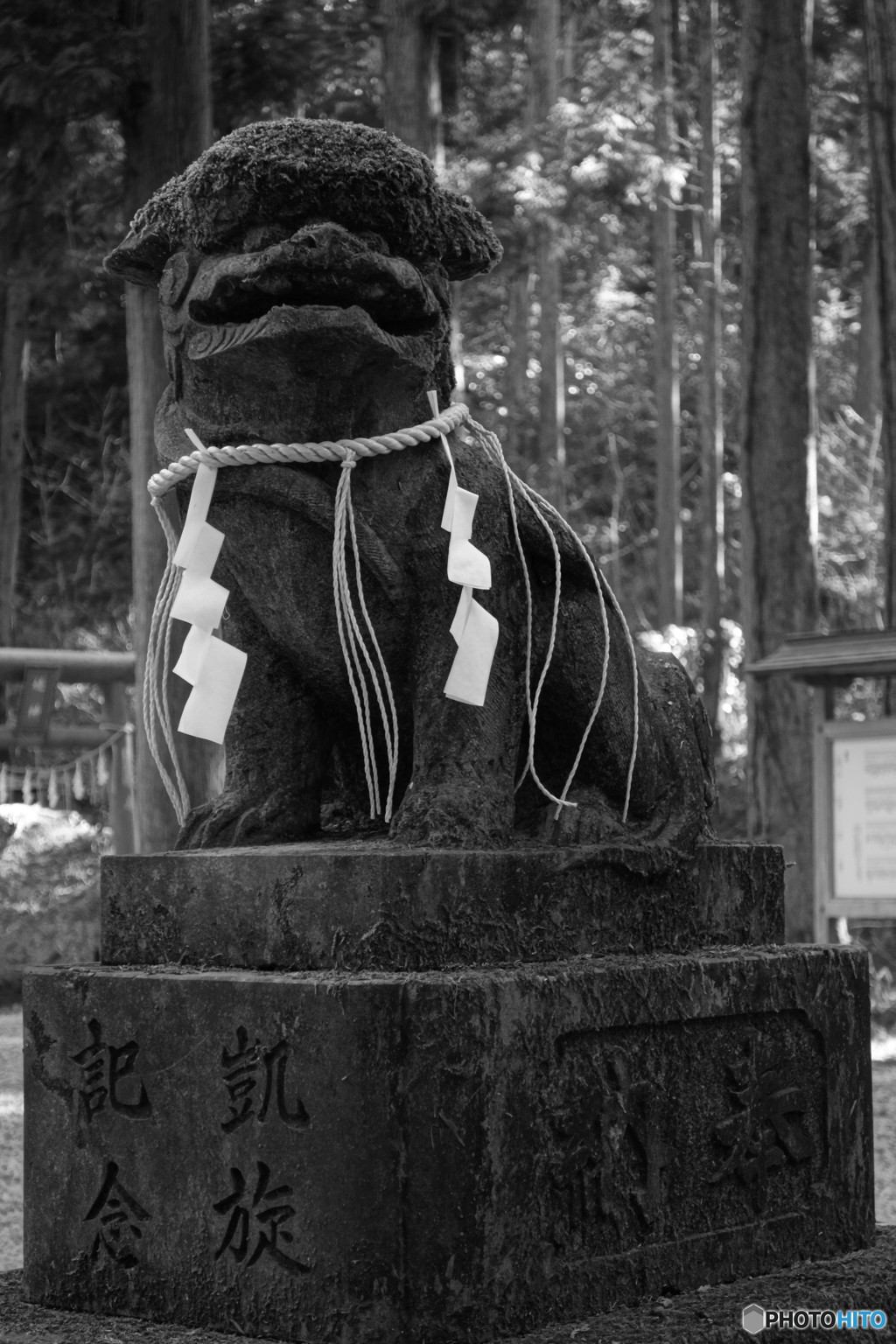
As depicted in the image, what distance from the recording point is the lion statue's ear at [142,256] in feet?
9.31

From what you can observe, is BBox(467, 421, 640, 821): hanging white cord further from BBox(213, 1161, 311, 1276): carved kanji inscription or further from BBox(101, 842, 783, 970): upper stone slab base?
BBox(213, 1161, 311, 1276): carved kanji inscription

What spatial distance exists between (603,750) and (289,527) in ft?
2.30

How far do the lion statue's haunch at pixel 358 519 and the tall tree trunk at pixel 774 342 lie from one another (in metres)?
6.22

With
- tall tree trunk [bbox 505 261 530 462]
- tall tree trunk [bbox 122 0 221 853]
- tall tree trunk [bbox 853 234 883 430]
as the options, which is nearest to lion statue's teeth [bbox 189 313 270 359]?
tall tree trunk [bbox 122 0 221 853]

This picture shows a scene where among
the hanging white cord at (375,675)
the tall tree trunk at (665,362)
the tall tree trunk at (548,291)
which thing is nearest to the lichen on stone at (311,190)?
the hanging white cord at (375,675)

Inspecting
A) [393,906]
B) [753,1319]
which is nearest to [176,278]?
[393,906]

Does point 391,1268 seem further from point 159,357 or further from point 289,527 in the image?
point 159,357

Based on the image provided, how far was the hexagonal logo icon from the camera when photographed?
8.00 feet

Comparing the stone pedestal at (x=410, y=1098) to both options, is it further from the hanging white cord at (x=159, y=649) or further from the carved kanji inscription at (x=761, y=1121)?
the hanging white cord at (x=159, y=649)

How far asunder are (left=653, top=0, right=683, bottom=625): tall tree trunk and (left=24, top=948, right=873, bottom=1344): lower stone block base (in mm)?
13829

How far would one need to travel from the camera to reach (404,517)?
275 centimetres

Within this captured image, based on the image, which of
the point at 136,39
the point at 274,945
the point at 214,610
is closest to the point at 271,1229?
the point at 274,945

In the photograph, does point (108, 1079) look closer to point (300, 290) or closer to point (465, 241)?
point (300, 290)

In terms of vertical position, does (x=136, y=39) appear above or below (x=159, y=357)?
above
